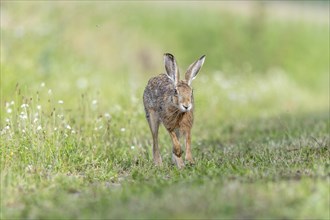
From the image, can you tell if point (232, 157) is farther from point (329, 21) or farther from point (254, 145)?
point (329, 21)

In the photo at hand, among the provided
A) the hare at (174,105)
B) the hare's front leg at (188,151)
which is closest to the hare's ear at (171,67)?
the hare at (174,105)

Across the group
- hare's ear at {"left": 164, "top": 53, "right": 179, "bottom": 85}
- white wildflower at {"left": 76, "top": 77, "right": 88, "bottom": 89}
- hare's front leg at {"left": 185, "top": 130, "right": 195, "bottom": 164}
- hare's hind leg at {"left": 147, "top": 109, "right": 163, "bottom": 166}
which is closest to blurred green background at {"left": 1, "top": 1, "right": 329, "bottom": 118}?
white wildflower at {"left": 76, "top": 77, "right": 88, "bottom": 89}

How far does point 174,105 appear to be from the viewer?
366 inches

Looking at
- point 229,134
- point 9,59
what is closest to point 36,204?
point 229,134

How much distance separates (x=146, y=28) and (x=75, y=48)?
6316mm

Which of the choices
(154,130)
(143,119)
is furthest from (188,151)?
(143,119)

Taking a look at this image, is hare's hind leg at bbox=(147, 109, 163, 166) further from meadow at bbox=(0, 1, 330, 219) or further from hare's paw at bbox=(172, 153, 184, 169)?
hare's paw at bbox=(172, 153, 184, 169)

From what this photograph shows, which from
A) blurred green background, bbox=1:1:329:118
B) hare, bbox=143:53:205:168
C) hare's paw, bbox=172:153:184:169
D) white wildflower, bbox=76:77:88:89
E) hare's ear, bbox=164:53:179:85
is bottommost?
→ hare's paw, bbox=172:153:184:169

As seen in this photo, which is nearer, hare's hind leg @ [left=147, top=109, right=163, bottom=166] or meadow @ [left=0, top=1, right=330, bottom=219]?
meadow @ [left=0, top=1, right=330, bottom=219]

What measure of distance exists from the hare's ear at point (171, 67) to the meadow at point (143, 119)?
3.76ft

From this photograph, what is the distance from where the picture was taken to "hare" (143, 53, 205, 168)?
360 inches

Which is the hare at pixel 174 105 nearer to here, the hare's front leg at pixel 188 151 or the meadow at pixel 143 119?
the hare's front leg at pixel 188 151

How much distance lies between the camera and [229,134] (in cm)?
1373

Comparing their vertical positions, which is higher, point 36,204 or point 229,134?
point 229,134
